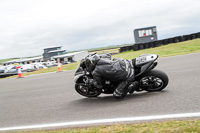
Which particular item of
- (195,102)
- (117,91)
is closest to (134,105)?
(117,91)

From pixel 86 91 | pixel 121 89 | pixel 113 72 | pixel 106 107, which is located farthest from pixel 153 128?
pixel 86 91

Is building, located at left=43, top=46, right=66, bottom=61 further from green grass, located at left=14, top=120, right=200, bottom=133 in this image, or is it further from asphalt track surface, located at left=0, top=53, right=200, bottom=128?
green grass, located at left=14, top=120, right=200, bottom=133

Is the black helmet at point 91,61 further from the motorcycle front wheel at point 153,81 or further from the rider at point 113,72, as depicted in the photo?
the motorcycle front wheel at point 153,81

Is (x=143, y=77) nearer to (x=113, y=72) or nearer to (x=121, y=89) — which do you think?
(x=121, y=89)

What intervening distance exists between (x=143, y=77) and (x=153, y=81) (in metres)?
0.28

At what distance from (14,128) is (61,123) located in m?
1.01

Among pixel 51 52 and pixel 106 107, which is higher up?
pixel 51 52

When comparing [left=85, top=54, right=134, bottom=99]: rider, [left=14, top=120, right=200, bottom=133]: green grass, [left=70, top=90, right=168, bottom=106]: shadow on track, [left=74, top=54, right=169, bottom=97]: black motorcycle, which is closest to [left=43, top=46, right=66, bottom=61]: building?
[left=70, top=90, right=168, bottom=106]: shadow on track

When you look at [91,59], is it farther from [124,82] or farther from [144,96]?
[144,96]

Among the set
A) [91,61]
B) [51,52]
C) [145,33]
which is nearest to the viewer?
[91,61]

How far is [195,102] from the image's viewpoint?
3881 millimetres

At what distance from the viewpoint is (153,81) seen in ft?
15.9

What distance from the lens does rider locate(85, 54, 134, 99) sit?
4723 millimetres

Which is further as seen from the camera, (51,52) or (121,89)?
(51,52)
